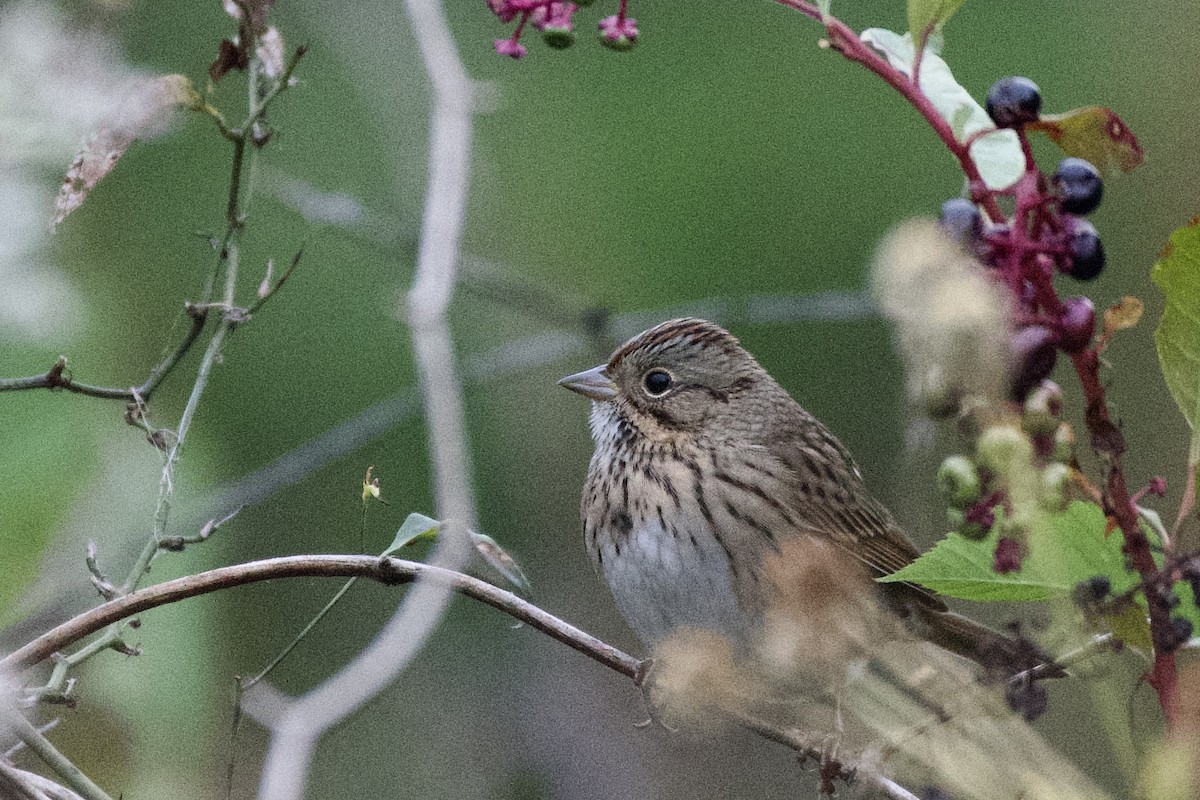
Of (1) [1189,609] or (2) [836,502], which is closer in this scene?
(1) [1189,609]

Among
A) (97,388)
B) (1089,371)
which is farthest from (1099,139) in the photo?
(97,388)

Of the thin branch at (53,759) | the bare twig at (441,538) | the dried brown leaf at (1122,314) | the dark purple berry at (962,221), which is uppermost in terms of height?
the dark purple berry at (962,221)

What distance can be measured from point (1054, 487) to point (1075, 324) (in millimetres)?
92

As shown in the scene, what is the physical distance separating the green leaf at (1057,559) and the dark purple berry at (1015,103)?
242 millimetres

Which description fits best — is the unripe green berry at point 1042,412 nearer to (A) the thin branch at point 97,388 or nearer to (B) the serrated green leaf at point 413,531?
(B) the serrated green leaf at point 413,531

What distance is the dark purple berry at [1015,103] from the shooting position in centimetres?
94

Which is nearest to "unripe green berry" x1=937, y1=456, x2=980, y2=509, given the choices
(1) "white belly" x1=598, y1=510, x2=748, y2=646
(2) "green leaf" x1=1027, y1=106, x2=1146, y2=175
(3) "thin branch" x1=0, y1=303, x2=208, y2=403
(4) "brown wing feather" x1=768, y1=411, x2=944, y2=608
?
(2) "green leaf" x1=1027, y1=106, x2=1146, y2=175

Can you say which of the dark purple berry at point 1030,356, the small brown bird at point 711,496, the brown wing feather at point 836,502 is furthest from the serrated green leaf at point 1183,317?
the brown wing feather at point 836,502

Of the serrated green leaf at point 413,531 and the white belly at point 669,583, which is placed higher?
the serrated green leaf at point 413,531

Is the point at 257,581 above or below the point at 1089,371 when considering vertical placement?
below

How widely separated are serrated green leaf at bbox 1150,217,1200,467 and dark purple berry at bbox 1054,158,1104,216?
0.23ft

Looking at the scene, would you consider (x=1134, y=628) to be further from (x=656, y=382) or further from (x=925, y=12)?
(x=656, y=382)

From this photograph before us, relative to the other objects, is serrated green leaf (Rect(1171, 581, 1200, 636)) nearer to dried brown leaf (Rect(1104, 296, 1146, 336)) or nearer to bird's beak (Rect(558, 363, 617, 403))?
dried brown leaf (Rect(1104, 296, 1146, 336))

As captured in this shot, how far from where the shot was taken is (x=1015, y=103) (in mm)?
950
